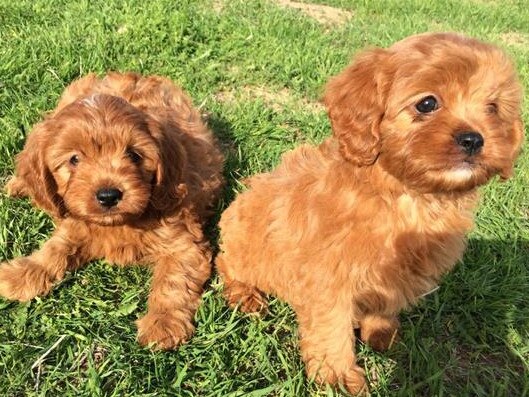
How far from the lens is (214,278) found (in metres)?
4.25

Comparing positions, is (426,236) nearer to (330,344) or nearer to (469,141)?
(469,141)

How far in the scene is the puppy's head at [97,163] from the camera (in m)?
3.61

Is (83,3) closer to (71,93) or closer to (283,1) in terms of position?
(71,93)

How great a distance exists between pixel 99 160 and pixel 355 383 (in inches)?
86.8

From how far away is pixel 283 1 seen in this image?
9.38 m

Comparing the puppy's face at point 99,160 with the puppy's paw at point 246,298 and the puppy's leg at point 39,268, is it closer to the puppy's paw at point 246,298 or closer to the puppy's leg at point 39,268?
the puppy's leg at point 39,268

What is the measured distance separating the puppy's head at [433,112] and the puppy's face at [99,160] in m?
1.58

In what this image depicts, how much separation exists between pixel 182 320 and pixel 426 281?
1.65 meters

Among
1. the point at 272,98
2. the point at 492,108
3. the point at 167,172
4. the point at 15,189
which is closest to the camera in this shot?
the point at 492,108

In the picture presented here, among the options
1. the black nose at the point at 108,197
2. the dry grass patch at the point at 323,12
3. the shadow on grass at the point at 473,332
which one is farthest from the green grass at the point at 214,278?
the dry grass patch at the point at 323,12

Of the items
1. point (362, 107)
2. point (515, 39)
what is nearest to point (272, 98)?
point (362, 107)

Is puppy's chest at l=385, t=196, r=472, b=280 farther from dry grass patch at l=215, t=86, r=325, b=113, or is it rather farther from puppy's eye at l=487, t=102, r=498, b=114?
dry grass patch at l=215, t=86, r=325, b=113

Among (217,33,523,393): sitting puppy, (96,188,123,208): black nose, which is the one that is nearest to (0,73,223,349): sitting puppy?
(96,188,123,208): black nose

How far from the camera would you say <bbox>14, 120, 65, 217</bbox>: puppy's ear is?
12.3 feet
